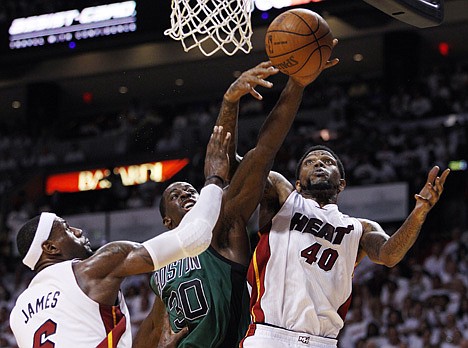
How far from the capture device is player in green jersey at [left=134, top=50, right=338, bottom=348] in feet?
16.5

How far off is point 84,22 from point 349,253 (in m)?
13.1

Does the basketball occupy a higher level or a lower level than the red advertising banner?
higher

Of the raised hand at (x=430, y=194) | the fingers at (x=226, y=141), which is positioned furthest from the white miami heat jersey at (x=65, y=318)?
the raised hand at (x=430, y=194)

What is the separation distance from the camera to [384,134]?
50.4 ft

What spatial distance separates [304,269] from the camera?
201 inches

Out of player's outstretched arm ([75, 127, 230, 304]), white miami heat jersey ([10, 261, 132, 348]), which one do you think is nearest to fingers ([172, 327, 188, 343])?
white miami heat jersey ([10, 261, 132, 348])

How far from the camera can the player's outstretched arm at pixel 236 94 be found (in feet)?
16.0

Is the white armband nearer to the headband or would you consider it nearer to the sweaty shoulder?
the headband

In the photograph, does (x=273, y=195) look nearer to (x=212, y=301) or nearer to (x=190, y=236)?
(x=212, y=301)

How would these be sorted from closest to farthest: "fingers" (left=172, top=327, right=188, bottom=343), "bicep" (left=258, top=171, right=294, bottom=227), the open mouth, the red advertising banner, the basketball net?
"bicep" (left=258, top=171, right=294, bottom=227) < "fingers" (left=172, top=327, right=188, bottom=343) < the open mouth < the basketball net < the red advertising banner

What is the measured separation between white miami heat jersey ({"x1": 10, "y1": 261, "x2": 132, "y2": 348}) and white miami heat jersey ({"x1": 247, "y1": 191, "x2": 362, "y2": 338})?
0.95m

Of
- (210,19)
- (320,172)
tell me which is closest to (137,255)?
(320,172)

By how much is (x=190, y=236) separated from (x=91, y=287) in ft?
1.74

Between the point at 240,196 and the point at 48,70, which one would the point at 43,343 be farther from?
the point at 48,70
